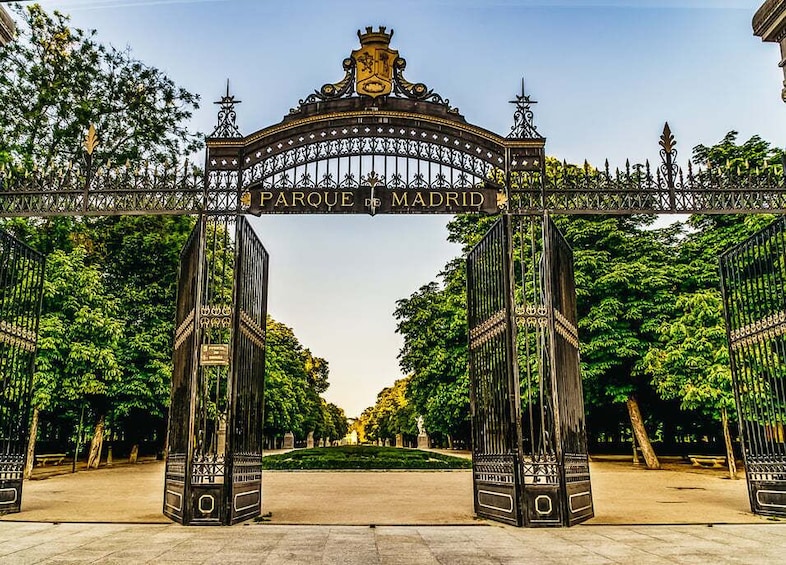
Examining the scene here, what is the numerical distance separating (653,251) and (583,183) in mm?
14585

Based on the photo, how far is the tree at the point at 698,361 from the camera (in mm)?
18578

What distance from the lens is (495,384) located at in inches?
388

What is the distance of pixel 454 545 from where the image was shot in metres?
7.25

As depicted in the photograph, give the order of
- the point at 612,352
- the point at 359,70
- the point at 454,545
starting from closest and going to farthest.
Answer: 1. the point at 454,545
2. the point at 359,70
3. the point at 612,352

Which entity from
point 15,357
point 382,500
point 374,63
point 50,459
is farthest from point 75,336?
point 374,63

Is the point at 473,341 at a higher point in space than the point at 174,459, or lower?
higher

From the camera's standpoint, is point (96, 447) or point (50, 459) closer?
point (96, 447)

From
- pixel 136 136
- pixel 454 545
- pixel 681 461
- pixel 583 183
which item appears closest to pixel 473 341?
pixel 583 183

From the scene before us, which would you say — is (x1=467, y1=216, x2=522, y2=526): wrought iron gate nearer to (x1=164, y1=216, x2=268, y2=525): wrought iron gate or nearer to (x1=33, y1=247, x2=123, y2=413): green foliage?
(x1=164, y1=216, x2=268, y2=525): wrought iron gate

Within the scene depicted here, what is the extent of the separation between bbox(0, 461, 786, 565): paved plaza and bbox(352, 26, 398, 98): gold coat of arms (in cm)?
627

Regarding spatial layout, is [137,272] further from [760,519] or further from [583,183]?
[760,519]

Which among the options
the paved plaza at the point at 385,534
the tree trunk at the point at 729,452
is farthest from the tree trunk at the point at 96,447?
the tree trunk at the point at 729,452

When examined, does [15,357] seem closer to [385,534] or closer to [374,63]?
[385,534]

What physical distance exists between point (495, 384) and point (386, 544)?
10.8 feet
